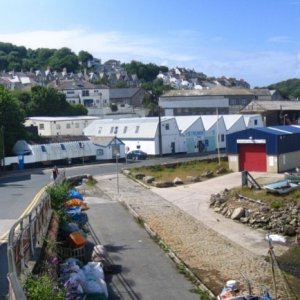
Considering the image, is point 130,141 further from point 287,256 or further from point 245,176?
point 287,256

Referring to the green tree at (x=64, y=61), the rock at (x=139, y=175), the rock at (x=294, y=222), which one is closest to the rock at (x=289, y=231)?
the rock at (x=294, y=222)

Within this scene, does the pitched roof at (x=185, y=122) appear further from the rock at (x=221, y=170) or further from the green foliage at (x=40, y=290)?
the green foliage at (x=40, y=290)

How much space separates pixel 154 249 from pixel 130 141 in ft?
120

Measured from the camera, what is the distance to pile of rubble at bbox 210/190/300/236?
24.6 metres

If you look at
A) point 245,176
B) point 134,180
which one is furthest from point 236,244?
point 134,180

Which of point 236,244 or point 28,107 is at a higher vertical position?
point 28,107

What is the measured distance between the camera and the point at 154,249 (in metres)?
18.9

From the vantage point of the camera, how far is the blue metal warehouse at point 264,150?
39.7 meters

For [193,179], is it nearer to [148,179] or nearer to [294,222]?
[148,179]

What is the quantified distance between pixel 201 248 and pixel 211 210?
27.5 feet

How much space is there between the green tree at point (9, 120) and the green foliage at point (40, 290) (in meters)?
38.5

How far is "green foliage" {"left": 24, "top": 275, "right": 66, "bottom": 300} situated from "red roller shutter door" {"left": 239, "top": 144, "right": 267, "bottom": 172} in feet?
108

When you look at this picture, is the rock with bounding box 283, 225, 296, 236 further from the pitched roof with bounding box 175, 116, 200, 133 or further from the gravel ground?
the pitched roof with bounding box 175, 116, 200, 133

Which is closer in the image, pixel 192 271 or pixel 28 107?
pixel 192 271
